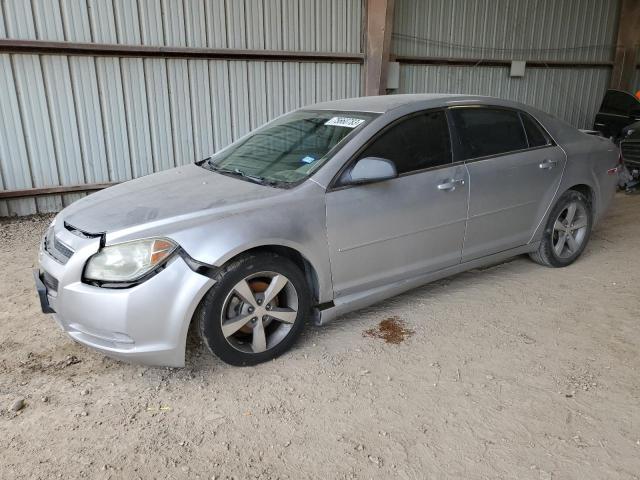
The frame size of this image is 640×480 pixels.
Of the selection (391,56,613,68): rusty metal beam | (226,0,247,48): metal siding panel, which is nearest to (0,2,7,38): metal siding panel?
(226,0,247,48): metal siding panel

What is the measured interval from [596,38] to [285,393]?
35.9ft

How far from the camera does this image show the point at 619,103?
8.57m

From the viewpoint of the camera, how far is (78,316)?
280 centimetres

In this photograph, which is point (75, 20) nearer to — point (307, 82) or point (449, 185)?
point (307, 82)

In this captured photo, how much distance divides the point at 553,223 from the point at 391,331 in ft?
6.33

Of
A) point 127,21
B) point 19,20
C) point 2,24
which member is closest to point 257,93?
point 127,21

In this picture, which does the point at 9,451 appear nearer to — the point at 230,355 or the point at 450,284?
the point at 230,355

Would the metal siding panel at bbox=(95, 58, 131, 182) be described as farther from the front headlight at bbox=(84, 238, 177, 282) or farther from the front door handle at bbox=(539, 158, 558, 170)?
the front door handle at bbox=(539, 158, 558, 170)

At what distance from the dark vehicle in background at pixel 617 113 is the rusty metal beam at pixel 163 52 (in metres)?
4.22

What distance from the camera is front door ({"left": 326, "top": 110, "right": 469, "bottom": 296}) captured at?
3307 millimetres

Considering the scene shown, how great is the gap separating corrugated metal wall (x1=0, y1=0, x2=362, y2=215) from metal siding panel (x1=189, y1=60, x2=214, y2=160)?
0.01 m

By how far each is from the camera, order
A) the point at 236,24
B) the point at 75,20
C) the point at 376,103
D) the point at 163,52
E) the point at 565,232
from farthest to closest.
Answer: the point at 236,24 → the point at 163,52 → the point at 75,20 → the point at 565,232 → the point at 376,103

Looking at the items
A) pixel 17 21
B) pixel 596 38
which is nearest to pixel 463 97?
pixel 17 21

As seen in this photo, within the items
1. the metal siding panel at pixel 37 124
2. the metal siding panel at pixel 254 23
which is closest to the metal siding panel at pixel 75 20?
the metal siding panel at pixel 37 124
